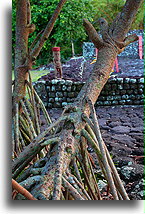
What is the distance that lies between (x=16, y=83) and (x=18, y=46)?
292mm

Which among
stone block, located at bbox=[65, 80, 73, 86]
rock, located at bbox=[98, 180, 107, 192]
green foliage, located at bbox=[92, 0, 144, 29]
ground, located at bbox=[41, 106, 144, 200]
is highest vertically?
green foliage, located at bbox=[92, 0, 144, 29]

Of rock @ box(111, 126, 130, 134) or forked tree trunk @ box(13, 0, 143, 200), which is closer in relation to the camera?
forked tree trunk @ box(13, 0, 143, 200)

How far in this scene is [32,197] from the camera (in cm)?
122

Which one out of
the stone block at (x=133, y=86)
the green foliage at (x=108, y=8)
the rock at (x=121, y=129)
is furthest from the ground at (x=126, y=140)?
the green foliage at (x=108, y=8)

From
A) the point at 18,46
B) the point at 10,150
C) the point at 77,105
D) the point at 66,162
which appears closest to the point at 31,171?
the point at 66,162

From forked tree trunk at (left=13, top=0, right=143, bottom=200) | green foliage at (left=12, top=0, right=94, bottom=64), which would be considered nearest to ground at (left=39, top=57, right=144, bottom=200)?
forked tree trunk at (left=13, top=0, right=143, bottom=200)

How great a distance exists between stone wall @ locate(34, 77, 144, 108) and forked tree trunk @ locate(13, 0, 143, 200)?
107 inches

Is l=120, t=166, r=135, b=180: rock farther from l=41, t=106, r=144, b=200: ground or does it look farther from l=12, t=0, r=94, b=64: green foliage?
l=12, t=0, r=94, b=64: green foliage

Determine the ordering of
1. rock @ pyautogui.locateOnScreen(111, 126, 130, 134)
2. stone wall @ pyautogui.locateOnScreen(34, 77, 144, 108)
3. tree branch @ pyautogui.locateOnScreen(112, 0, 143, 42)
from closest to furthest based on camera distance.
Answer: tree branch @ pyautogui.locateOnScreen(112, 0, 143, 42)
rock @ pyautogui.locateOnScreen(111, 126, 130, 134)
stone wall @ pyautogui.locateOnScreen(34, 77, 144, 108)

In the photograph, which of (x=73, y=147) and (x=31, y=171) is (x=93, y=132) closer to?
(x=73, y=147)

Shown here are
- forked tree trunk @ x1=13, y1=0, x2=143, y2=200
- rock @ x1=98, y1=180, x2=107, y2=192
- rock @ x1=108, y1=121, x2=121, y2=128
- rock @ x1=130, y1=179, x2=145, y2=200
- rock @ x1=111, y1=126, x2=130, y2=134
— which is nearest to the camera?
forked tree trunk @ x1=13, y1=0, x2=143, y2=200

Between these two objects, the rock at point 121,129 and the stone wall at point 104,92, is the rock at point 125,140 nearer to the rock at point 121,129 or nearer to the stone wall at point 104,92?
the rock at point 121,129

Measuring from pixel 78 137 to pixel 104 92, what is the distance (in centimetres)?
311

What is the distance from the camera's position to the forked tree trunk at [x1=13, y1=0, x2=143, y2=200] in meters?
1.28
